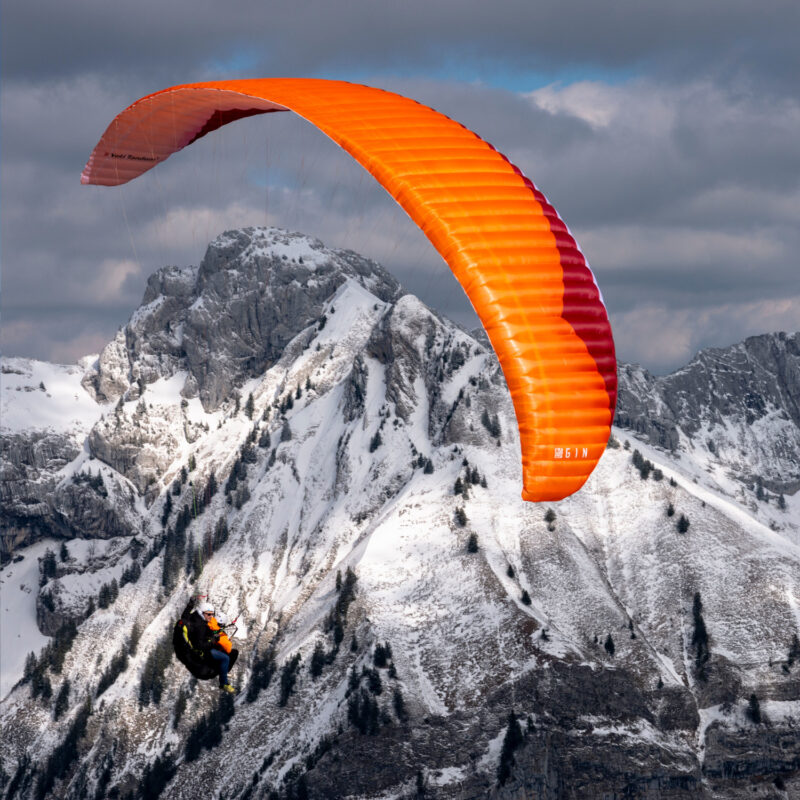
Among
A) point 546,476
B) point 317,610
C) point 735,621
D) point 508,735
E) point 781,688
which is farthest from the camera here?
point 317,610

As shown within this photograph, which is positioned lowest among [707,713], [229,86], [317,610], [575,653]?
[707,713]

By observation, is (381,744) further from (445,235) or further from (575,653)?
(445,235)

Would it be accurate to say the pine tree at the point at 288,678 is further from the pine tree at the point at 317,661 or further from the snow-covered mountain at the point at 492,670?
the pine tree at the point at 317,661

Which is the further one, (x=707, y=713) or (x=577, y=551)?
→ (x=577, y=551)

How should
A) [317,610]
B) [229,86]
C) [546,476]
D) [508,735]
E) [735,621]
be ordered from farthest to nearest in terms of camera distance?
[317,610]
[735,621]
[508,735]
[229,86]
[546,476]

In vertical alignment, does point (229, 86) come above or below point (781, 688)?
above

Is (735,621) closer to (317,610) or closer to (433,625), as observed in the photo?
(433,625)

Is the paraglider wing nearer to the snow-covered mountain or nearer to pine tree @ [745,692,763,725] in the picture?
the snow-covered mountain

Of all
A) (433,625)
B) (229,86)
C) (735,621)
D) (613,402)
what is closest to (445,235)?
(613,402)
